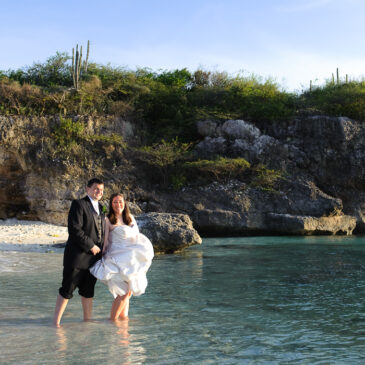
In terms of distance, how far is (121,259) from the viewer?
18.9 ft

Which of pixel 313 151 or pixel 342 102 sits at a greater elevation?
pixel 342 102

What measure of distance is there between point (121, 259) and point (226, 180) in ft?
55.4

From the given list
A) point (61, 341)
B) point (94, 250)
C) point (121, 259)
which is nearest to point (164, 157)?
point (121, 259)

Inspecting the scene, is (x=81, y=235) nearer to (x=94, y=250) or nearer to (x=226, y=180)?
(x=94, y=250)

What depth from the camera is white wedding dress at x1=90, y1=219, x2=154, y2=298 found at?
18.8 ft

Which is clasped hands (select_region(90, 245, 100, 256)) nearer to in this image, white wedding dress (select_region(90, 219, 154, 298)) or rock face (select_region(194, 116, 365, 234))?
white wedding dress (select_region(90, 219, 154, 298))

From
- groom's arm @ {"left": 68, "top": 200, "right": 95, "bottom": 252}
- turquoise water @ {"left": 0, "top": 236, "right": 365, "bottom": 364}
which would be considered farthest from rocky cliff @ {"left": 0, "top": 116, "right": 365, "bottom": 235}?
groom's arm @ {"left": 68, "top": 200, "right": 95, "bottom": 252}

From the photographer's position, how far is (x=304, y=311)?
642cm

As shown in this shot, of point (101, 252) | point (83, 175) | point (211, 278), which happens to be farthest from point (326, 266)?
point (83, 175)

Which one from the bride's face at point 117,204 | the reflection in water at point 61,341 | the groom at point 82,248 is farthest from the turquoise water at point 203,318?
the bride's face at point 117,204

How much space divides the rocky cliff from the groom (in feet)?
47.6

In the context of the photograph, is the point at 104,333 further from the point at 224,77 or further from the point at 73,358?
the point at 224,77

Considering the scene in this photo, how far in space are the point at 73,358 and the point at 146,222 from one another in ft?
29.7

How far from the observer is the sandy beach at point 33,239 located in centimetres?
1326
